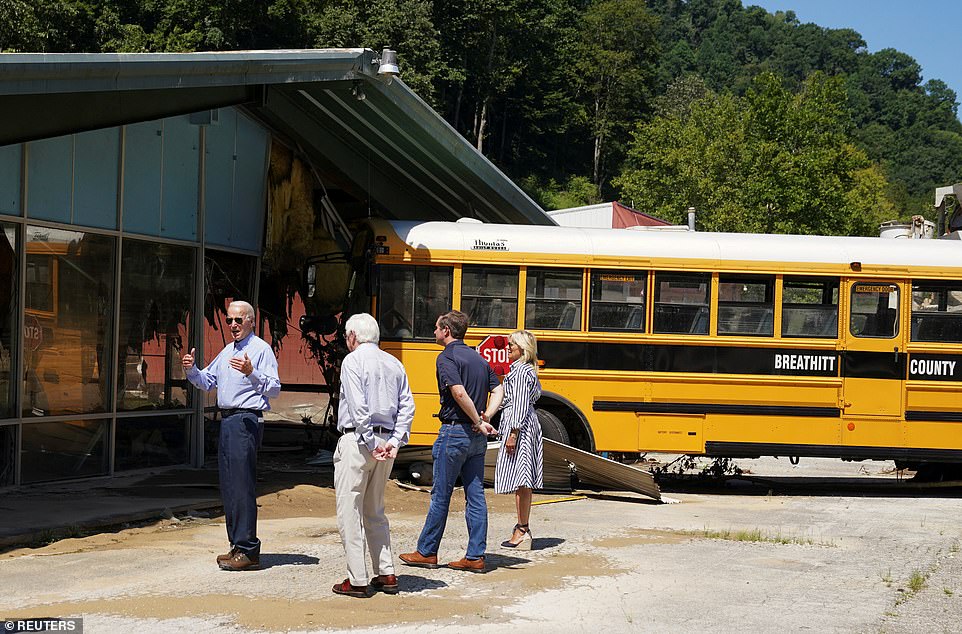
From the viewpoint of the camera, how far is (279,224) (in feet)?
54.6

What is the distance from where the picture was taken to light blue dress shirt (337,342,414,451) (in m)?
7.70

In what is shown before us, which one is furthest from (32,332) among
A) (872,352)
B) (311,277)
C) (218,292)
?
(872,352)

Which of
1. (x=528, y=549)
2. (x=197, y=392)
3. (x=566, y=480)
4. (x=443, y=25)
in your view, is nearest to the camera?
(x=528, y=549)

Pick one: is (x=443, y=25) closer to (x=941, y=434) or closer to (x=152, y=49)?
(x=152, y=49)

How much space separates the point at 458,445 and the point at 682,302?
258 inches

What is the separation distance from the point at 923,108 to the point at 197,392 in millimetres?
156670

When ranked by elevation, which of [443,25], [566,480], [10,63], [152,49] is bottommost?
[566,480]

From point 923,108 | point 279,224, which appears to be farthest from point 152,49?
point 923,108

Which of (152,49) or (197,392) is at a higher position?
(152,49)

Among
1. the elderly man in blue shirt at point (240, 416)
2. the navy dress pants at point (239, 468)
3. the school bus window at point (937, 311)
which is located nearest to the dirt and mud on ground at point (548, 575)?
the elderly man in blue shirt at point (240, 416)

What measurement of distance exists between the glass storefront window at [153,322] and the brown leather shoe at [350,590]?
677 centimetres

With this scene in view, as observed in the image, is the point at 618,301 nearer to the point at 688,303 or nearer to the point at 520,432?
the point at 688,303

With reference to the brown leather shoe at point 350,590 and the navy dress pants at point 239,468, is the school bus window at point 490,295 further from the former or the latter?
the brown leather shoe at point 350,590

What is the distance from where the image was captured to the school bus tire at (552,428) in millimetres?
14312
